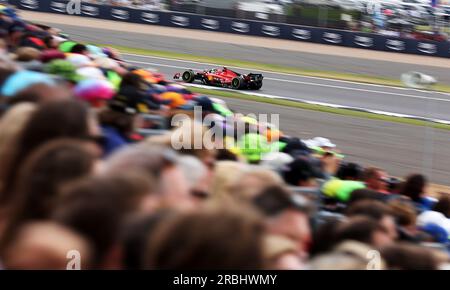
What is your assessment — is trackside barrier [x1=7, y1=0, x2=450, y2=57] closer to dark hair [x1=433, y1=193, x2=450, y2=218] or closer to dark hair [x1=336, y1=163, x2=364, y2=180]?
→ dark hair [x1=336, y1=163, x2=364, y2=180]

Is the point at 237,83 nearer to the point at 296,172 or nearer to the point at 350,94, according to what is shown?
the point at 350,94

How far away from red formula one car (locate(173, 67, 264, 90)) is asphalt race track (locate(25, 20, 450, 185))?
570mm

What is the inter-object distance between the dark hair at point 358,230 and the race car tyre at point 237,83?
17921mm

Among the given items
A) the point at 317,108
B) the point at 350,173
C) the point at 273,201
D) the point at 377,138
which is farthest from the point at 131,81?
the point at 317,108

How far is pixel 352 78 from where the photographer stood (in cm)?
2680

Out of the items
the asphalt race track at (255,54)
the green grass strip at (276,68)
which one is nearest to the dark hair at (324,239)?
the green grass strip at (276,68)

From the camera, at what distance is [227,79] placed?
2198 cm

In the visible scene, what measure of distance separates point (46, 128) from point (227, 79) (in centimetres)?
1846

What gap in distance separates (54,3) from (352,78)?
48.2 feet

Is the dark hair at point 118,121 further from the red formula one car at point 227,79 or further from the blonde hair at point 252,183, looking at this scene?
the red formula one car at point 227,79

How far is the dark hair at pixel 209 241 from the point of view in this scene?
247cm

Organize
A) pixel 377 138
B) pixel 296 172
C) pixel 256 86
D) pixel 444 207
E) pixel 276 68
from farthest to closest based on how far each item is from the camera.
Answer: pixel 276 68 < pixel 256 86 < pixel 377 138 < pixel 444 207 < pixel 296 172

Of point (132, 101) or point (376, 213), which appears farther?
point (132, 101)

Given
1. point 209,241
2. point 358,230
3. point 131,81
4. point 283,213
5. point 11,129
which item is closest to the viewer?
point 209,241
